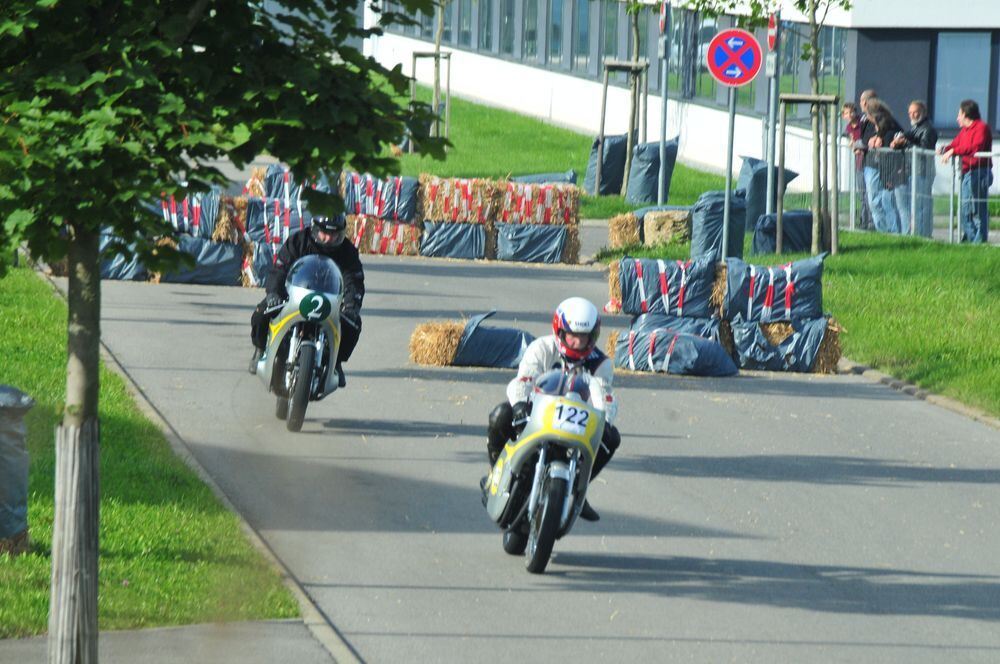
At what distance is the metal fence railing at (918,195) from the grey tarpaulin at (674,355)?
905 centimetres

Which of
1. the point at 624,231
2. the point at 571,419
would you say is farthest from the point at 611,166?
the point at 571,419

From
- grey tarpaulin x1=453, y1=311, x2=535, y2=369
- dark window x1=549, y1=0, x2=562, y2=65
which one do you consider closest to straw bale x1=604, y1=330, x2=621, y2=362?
grey tarpaulin x1=453, y1=311, x2=535, y2=369

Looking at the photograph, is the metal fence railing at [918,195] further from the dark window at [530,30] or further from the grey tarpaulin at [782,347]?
the dark window at [530,30]

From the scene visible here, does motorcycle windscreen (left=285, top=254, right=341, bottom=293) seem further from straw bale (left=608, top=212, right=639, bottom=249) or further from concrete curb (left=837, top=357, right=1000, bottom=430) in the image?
straw bale (left=608, top=212, right=639, bottom=249)

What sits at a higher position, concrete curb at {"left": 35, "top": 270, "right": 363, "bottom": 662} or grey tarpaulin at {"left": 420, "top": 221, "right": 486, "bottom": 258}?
grey tarpaulin at {"left": 420, "top": 221, "right": 486, "bottom": 258}

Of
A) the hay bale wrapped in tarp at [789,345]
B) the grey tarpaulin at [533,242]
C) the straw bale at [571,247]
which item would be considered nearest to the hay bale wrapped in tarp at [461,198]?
the grey tarpaulin at [533,242]

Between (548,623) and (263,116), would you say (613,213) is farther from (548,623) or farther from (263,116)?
(263,116)

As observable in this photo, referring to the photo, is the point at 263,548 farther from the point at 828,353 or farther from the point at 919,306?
the point at 919,306

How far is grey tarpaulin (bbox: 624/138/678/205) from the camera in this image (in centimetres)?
3081

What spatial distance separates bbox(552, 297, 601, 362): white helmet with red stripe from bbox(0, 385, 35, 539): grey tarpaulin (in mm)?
2744

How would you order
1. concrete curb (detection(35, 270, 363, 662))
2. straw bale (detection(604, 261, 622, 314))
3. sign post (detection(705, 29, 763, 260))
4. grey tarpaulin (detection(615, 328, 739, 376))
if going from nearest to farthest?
concrete curb (detection(35, 270, 363, 662)), grey tarpaulin (detection(615, 328, 739, 376)), straw bale (detection(604, 261, 622, 314)), sign post (detection(705, 29, 763, 260))

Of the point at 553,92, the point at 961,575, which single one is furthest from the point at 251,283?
the point at 553,92

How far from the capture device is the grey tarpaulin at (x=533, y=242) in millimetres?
24672

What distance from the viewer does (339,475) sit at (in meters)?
11.4
